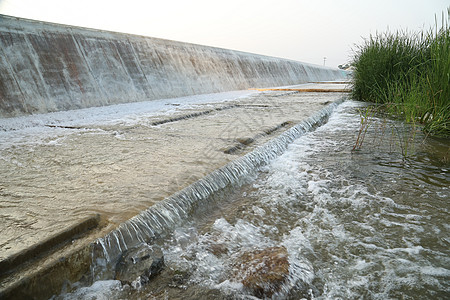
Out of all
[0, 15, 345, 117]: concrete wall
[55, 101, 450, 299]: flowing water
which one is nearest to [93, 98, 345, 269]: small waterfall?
[55, 101, 450, 299]: flowing water

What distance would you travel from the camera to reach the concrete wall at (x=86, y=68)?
161 inches

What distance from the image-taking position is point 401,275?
126 cm

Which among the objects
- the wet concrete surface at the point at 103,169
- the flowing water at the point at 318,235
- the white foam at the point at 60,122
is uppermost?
the white foam at the point at 60,122

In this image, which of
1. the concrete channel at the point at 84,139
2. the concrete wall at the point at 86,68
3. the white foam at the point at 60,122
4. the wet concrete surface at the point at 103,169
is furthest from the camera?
the concrete wall at the point at 86,68

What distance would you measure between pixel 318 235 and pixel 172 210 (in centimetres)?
75

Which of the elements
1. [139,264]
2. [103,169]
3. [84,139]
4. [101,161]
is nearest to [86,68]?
[84,139]

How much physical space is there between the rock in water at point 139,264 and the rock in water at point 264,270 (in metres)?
0.33

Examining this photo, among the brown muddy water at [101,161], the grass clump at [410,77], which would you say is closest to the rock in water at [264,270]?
the brown muddy water at [101,161]

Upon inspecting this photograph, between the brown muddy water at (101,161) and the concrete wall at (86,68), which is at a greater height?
the concrete wall at (86,68)

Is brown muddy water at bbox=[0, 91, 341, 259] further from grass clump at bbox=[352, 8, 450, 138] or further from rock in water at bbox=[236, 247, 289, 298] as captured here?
grass clump at bbox=[352, 8, 450, 138]

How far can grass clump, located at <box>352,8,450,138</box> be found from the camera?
3133 mm

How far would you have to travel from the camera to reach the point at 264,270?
4.10ft

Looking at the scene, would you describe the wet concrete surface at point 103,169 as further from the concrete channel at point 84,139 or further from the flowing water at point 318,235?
the flowing water at point 318,235

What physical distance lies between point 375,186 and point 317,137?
1.52m
